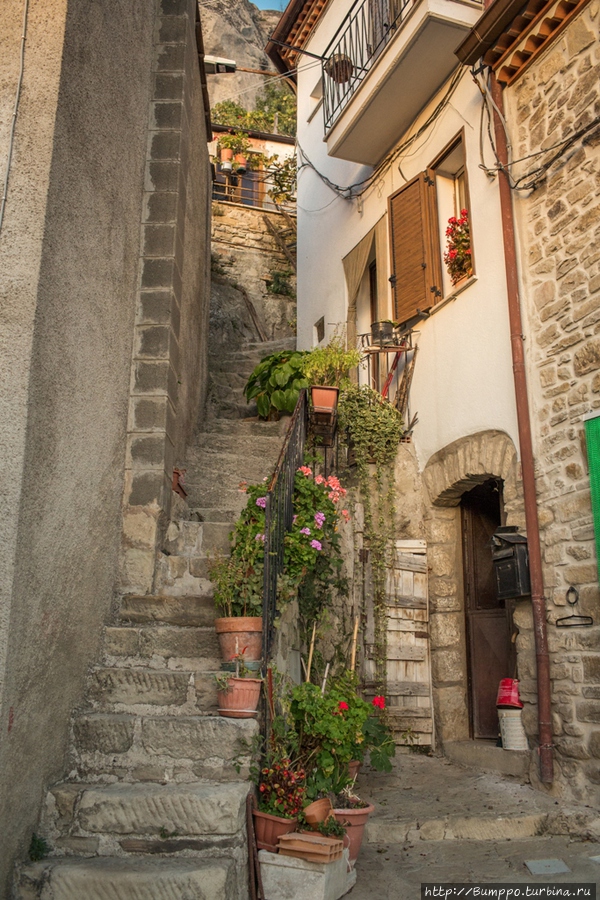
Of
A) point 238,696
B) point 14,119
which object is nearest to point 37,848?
point 238,696

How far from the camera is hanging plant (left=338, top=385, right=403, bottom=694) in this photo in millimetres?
6633

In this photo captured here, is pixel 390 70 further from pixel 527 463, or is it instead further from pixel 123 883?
pixel 123 883

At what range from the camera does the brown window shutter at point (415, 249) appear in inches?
287

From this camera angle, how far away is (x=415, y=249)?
7570mm

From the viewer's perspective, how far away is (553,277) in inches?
215

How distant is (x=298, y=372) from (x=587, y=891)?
5861 mm

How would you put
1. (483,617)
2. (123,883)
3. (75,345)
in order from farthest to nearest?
(483,617) < (75,345) < (123,883)

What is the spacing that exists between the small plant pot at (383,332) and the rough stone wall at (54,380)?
3.36 meters

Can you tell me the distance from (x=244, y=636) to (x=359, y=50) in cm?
725

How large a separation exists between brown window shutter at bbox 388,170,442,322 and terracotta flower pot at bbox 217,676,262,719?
14.3 feet

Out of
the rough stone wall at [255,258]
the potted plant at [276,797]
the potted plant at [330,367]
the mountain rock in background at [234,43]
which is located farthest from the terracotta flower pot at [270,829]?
the mountain rock in background at [234,43]

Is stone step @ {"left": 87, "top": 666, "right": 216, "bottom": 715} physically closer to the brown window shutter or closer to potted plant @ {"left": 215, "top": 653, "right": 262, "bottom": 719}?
potted plant @ {"left": 215, "top": 653, "right": 262, "bottom": 719}

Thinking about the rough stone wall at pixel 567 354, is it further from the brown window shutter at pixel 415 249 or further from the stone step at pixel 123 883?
the stone step at pixel 123 883

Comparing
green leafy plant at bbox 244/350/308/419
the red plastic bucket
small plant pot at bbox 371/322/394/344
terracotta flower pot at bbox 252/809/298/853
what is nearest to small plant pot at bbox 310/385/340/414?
small plant pot at bbox 371/322/394/344
